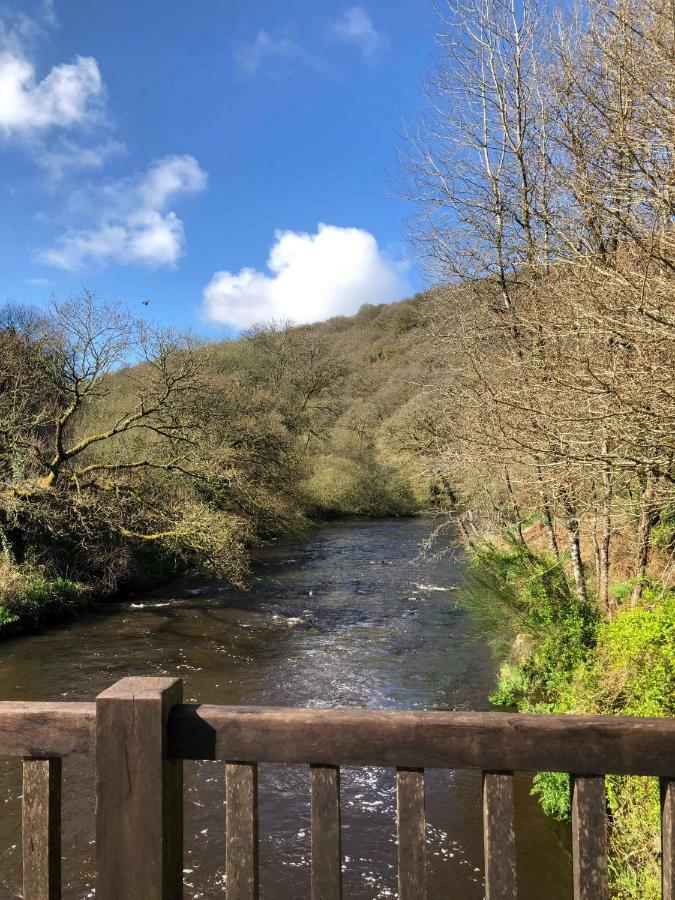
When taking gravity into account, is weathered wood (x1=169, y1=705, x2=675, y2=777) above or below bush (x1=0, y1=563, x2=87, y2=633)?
above

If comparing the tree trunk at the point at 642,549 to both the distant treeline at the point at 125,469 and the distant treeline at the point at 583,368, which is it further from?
the distant treeline at the point at 125,469

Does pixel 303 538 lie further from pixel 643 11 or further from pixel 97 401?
pixel 643 11

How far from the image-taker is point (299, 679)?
34.4ft

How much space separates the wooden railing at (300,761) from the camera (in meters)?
1.75

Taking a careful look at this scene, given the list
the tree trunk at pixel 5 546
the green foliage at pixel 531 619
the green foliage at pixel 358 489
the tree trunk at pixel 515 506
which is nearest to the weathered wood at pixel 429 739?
the green foliage at pixel 531 619

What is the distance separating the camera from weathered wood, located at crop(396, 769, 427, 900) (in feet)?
5.77

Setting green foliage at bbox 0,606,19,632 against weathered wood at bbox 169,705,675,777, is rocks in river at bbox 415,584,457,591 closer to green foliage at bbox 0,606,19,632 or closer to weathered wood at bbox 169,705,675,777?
green foliage at bbox 0,606,19,632

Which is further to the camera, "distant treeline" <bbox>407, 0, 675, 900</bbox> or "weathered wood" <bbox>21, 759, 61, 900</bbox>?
"distant treeline" <bbox>407, 0, 675, 900</bbox>

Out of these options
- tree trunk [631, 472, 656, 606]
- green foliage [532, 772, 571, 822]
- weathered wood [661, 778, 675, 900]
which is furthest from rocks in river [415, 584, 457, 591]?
weathered wood [661, 778, 675, 900]

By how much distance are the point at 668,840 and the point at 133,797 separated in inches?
56.2

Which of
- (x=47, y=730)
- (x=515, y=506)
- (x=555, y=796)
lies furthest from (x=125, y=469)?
(x=47, y=730)

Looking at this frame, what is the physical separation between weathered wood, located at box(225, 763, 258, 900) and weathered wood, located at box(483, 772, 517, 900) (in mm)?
627

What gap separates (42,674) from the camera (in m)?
10.9

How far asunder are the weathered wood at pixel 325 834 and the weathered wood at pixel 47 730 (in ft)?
2.15
